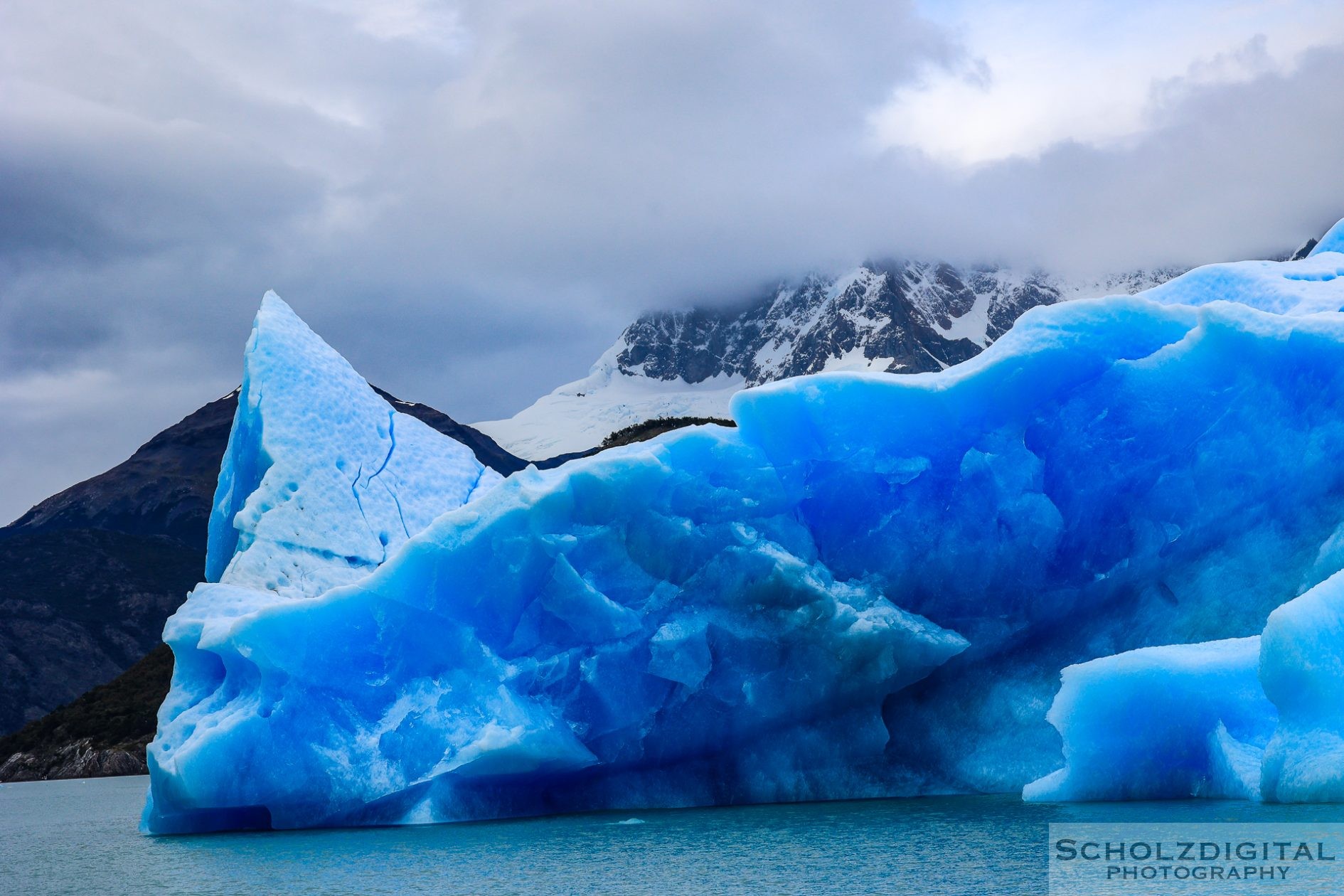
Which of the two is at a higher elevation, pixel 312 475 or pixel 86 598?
pixel 86 598

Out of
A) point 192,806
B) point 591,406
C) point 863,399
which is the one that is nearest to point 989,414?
point 863,399

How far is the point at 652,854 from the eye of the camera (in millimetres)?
9180

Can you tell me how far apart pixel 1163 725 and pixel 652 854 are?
4044 millimetres

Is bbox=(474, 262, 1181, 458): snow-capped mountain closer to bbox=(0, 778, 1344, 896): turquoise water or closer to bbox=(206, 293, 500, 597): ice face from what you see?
bbox=(206, 293, 500, 597): ice face

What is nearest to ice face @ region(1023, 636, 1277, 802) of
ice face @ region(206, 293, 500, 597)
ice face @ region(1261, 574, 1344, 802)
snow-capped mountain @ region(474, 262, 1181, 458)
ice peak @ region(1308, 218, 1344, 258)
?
ice face @ region(1261, 574, 1344, 802)

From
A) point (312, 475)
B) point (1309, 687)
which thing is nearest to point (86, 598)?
point (312, 475)

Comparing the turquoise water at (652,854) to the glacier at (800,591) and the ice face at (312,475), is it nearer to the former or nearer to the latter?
the glacier at (800,591)

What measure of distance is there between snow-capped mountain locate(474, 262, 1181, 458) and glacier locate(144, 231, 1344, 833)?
289ft

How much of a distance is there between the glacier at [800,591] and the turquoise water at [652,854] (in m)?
0.56

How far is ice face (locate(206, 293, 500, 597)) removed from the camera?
13.0m

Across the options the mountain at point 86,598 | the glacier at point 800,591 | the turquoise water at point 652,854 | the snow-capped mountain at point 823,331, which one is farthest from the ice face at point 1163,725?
the snow-capped mountain at point 823,331

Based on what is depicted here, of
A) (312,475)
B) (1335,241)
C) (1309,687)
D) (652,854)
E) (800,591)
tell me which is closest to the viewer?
(1309,687)

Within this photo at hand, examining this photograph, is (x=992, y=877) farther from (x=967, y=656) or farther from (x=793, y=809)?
(x=967, y=656)

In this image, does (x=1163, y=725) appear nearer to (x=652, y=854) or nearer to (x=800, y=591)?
(x=800, y=591)
